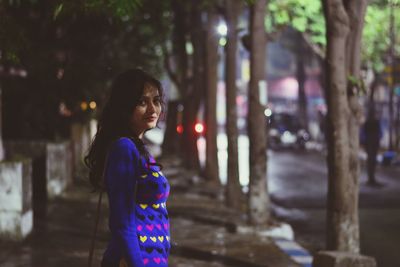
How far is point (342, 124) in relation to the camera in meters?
8.09

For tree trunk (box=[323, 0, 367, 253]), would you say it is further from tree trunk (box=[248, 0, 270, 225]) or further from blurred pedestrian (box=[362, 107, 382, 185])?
blurred pedestrian (box=[362, 107, 382, 185])

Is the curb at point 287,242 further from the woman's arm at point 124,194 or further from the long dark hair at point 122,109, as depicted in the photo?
the woman's arm at point 124,194

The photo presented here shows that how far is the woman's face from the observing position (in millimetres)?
3811

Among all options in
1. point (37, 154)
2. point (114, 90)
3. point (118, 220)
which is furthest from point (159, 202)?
point (37, 154)

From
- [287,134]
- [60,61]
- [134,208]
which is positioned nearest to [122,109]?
[134,208]

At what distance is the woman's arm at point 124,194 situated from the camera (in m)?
3.52

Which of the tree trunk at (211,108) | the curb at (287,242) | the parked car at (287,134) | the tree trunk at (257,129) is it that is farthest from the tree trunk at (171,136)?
the curb at (287,242)

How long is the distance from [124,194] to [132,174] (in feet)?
0.37

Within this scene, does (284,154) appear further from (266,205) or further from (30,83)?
(266,205)

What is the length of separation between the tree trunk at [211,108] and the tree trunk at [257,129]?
687 centimetres

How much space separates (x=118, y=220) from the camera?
11.6 ft

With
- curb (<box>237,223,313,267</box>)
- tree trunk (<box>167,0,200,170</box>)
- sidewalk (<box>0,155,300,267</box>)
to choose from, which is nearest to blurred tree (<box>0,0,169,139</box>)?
tree trunk (<box>167,0,200,170</box>)

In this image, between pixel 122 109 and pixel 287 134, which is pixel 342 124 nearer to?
pixel 122 109

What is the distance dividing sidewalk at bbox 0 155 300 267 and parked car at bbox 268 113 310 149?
2187cm
